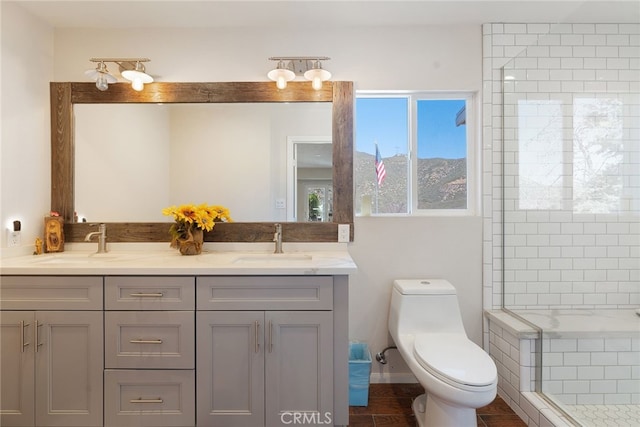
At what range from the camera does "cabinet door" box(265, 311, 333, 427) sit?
4.78 feet

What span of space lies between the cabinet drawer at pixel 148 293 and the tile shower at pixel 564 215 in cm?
179

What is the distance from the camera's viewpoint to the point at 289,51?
2.04 metres

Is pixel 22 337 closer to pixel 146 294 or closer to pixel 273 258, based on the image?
pixel 146 294

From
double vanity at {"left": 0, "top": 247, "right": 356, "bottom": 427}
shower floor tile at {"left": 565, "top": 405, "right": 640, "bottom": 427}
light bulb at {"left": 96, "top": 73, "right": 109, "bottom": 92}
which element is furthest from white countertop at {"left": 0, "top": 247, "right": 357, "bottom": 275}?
shower floor tile at {"left": 565, "top": 405, "right": 640, "bottom": 427}

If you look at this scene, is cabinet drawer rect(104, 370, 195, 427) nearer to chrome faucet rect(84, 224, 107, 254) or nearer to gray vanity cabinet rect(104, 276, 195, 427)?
gray vanity cabinet rect(104, 276, 195, 427)

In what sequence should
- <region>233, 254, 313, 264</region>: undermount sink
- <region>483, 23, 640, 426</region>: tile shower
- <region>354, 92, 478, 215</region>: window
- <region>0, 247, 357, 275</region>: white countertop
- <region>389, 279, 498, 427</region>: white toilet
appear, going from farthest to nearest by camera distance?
<region>354, 92, 478, 215</region>: window
<region>233, 254, 313, 264</region>: undermount sink
<region>483, 23, 640, 426</region>: tile shower
<region>0, 247, 357, 275</region>: white countertop
<region>389, 279, 498, 427</region>: white toilet

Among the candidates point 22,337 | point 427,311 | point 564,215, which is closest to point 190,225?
point 22,337

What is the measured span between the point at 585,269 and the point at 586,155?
2.28 feet

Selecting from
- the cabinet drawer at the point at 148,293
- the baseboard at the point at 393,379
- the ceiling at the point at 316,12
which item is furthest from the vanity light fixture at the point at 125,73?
the baseboard at the point at 393,379

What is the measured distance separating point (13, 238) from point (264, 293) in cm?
157

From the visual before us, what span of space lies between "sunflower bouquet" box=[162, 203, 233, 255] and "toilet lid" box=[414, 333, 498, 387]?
1378 millimetres

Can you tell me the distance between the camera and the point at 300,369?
146cm

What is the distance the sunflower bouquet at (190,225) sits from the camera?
1848 millimetres

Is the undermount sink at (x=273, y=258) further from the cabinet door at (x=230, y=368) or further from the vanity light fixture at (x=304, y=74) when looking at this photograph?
the vanity light fixture at (x=304, y=74)
